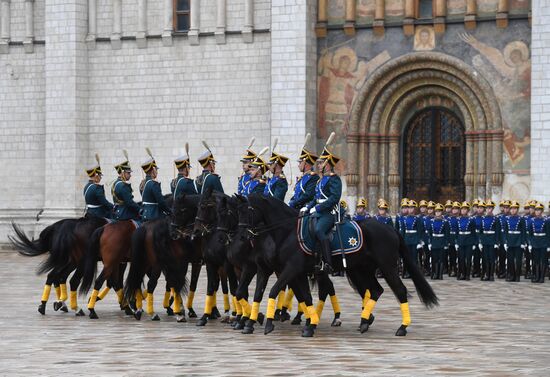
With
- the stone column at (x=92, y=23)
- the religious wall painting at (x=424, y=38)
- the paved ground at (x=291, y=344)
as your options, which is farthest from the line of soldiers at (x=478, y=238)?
the stone column at (x=92, y=23)

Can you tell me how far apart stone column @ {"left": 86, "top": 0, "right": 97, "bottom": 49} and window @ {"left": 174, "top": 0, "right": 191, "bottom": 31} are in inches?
103

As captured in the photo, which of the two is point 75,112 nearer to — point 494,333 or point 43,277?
point 43,277

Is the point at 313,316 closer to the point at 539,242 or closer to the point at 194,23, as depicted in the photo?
the point at 539,242

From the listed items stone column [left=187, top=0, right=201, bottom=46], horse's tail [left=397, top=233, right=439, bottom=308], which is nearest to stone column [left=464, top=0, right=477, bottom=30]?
stone column [left=187, top=0, right=201, bottom=46]

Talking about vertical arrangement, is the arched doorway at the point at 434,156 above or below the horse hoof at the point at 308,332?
above

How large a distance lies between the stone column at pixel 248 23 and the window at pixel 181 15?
217 cm

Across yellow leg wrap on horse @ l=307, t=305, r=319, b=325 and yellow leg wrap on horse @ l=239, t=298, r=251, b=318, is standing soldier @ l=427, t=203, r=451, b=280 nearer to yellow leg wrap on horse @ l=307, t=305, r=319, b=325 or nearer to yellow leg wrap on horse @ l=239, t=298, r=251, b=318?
yellow leg wrap on horse @ l=239, t=298, r=251, b=318

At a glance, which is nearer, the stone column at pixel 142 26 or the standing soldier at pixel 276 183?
the standing soldier at pixel 276 183

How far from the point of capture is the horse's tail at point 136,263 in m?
19.3

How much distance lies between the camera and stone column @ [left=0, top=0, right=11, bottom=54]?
38.6 metres

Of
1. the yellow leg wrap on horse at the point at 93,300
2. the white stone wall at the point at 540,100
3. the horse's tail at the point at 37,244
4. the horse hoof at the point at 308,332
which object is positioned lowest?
the horse hoof at the point at 308,332

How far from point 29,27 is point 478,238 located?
55.4 feet

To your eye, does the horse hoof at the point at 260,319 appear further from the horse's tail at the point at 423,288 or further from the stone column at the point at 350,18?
the stone column at the point at 350,18

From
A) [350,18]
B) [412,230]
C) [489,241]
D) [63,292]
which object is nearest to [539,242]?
[489,241]
